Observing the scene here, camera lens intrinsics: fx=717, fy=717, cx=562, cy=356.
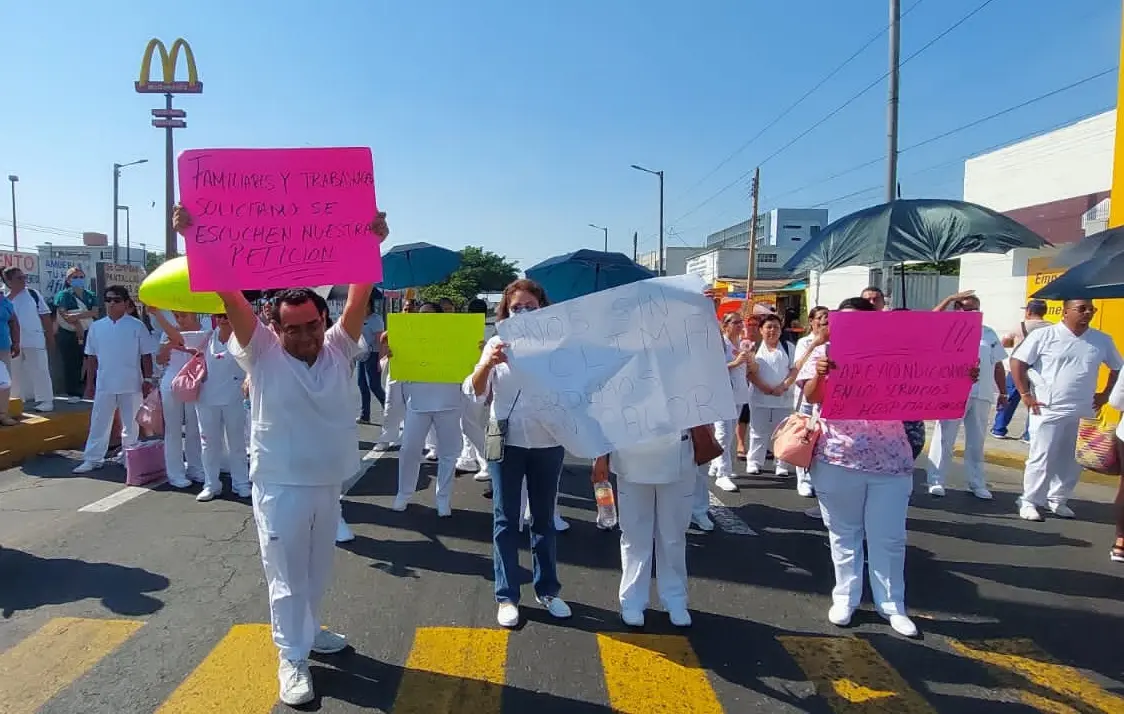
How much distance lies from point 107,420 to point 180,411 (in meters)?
1.38

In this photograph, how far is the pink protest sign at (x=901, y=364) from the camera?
13.1ft

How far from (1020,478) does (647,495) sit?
625 centimetres

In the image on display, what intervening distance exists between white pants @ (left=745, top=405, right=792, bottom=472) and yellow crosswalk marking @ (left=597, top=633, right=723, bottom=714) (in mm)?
4456

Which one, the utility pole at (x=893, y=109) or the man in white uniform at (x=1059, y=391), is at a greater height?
the utility pole at (x=893, y=109)

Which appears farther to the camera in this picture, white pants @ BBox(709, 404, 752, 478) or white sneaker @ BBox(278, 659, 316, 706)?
white pants @ BBox(709, 404, 752, 478)

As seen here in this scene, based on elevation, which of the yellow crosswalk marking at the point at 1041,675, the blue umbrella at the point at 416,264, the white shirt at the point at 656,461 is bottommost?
the yellow crosswalk marking at the point at 1041,675

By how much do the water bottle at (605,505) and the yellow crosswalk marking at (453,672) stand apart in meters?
1.20

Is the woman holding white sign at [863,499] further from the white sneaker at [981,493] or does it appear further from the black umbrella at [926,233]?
the white sneaker at [981,493]

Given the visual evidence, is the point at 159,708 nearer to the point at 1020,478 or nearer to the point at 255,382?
the point at 255,382

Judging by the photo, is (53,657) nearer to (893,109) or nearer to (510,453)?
(510,453)

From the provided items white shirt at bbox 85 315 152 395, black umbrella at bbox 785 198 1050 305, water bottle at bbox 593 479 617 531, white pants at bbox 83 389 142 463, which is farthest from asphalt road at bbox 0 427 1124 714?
black umbrella at bbox 785 198 1050 305

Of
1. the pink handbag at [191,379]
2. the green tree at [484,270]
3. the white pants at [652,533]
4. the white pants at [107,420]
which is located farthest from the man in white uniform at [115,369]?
the green tree at [484,270]

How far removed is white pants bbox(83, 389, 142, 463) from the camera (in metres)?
7.64

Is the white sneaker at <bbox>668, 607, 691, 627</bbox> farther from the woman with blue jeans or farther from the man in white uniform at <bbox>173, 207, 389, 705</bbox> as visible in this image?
the man in white uniform at <bbox>173, 207, 389, 705</bbox>
